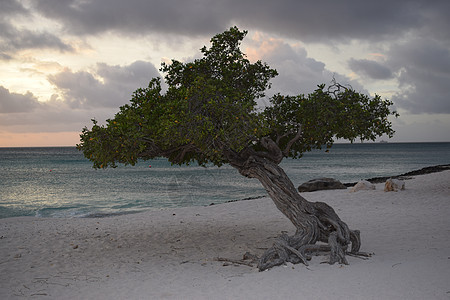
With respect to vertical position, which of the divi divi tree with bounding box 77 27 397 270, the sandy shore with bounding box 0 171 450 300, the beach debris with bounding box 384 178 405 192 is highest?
the divi divi tree with bounding box 77 27 397 270

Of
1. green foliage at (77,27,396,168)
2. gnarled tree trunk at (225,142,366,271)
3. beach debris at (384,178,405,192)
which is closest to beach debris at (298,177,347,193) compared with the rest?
beach debris at (384,178,405,192)

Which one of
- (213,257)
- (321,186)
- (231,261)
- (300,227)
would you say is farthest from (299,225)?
(321,186)

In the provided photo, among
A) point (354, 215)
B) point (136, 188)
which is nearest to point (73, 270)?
point (354, 215)

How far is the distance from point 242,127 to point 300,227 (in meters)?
3.88

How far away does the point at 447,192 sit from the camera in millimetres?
23812

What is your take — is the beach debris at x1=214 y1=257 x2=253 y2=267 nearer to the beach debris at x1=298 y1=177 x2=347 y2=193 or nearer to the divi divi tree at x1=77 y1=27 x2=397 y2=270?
the divi divi tree at x1=77 y1=27 x2=397 y2=270

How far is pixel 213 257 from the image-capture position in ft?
41.7

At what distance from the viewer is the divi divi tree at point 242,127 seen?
35.3 feet

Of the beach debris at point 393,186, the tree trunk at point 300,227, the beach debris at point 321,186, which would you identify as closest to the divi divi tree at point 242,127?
the tree trunk at point 300,227

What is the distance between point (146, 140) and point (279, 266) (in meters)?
5.50

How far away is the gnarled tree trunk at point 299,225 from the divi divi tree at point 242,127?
0.10ft

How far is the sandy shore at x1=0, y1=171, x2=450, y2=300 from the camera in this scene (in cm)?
891

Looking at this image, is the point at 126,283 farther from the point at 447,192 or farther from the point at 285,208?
the point at 447,192

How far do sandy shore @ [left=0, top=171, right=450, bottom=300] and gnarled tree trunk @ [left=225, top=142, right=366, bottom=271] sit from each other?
18.3 inches
